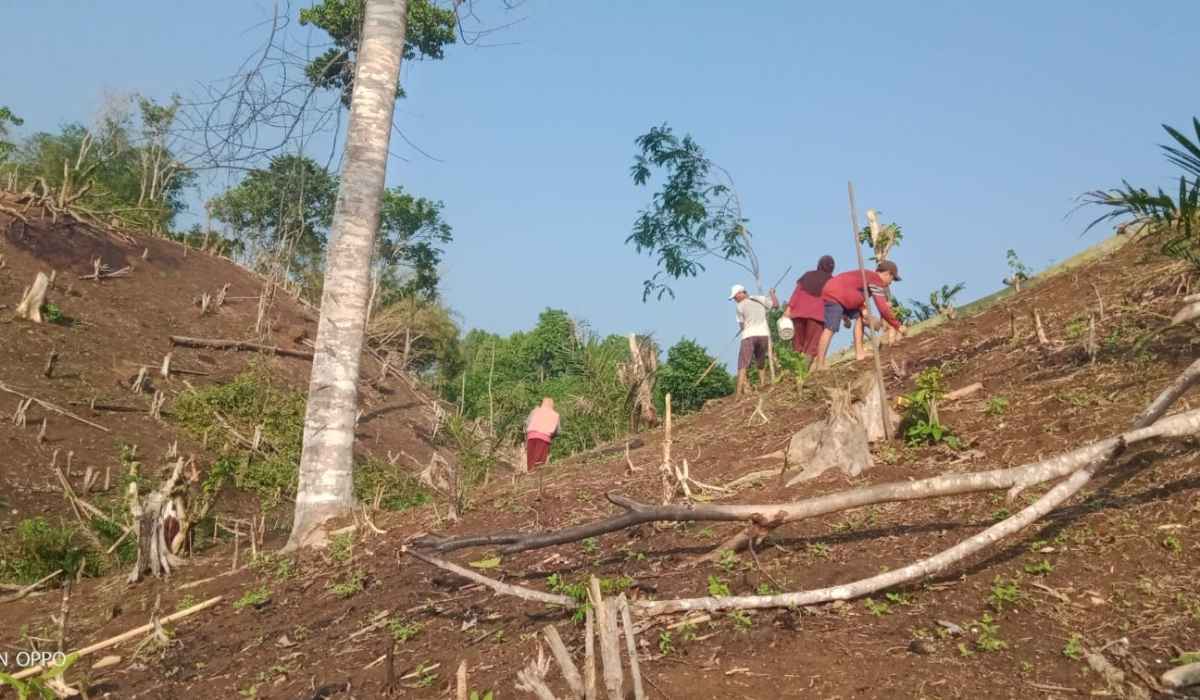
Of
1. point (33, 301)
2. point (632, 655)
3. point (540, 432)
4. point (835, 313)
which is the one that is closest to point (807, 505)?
point (632, 655)

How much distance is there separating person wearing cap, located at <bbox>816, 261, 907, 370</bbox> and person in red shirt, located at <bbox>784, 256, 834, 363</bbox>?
0.33 ft

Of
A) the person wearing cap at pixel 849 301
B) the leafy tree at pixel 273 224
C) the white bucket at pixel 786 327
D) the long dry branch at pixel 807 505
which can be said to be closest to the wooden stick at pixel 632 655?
the long dry branch at pixel 807 505

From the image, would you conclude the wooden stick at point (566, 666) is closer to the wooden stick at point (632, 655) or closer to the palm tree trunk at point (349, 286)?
the wooden stick at point (632, 655)

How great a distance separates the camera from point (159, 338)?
1444 centimetres

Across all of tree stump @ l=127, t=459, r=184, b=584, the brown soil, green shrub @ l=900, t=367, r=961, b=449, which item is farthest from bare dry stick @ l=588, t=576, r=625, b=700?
tree stump @ l=127, t=459, r=184, b=584

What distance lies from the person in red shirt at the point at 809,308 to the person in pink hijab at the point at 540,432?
281 cm

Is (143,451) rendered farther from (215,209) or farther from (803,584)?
(215,209)

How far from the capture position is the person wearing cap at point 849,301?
963 centimetres

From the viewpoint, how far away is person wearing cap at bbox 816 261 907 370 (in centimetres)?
963

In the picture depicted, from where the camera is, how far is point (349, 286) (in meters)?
6.39

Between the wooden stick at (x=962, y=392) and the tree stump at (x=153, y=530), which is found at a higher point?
the wooden stick at (x=962, y=392)

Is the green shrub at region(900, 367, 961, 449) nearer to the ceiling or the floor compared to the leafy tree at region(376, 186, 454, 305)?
nearer to the floor

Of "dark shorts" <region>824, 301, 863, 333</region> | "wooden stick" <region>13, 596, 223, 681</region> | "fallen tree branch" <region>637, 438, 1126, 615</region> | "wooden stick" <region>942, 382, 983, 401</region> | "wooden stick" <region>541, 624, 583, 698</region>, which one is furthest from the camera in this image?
"dark shorts" <region>824, 301, 863, 333</region>

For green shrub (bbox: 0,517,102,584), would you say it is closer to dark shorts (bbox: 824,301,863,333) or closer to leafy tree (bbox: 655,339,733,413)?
dark shorts (bbox: 824,301,863,333)
